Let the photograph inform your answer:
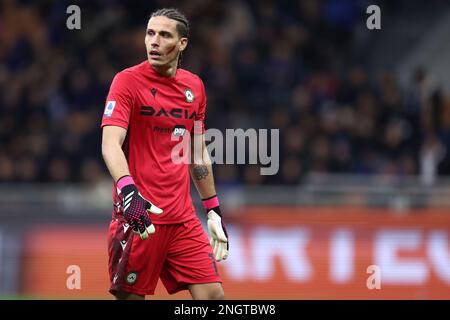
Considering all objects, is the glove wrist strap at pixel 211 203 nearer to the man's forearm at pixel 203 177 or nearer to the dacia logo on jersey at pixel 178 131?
the man's forearm at pixel 203 177

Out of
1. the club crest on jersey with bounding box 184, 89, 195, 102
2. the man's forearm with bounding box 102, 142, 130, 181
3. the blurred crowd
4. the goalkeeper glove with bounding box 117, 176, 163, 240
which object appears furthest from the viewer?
the blurred crowd

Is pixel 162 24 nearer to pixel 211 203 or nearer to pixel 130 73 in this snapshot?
pixel 130 73

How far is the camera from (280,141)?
554 inches

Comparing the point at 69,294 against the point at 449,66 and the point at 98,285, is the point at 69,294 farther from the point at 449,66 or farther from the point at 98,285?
the point at 449,66

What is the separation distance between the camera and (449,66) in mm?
17094

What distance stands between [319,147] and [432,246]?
2.40 meters

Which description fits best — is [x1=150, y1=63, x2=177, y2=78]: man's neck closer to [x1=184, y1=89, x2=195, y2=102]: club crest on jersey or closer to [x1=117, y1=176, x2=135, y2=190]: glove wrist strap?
[x1=184, y1=89, x2=195, y2=102]: club crest on jersey

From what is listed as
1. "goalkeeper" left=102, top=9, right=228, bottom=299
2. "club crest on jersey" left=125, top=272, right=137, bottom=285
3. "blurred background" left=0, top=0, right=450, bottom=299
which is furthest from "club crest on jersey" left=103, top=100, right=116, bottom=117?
"blurred background" left=0, top=0, right=450, bottom=299

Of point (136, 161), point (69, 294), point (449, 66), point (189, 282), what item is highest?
point (449, 66)

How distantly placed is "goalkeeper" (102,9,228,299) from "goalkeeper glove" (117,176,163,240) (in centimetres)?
31

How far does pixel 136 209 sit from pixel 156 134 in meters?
0.72

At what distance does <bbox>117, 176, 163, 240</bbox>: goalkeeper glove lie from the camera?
6574 mm

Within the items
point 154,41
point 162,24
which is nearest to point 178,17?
point 162,24
